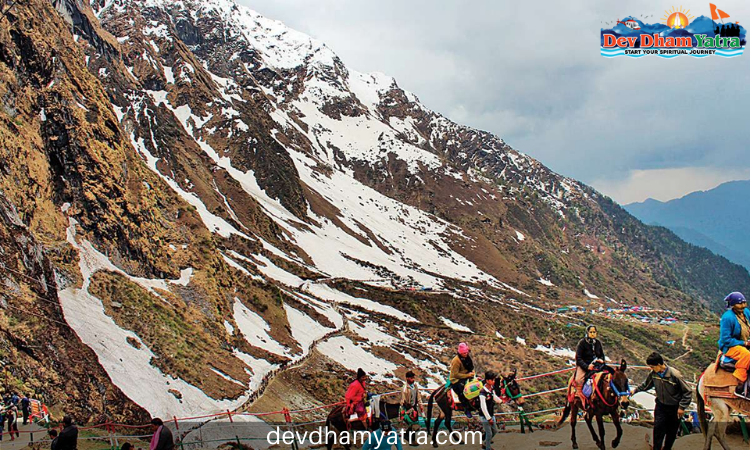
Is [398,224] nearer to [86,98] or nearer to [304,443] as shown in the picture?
[86,98]

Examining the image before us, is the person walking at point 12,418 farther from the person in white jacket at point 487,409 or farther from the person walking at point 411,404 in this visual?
the person in white jacket at point 487,409

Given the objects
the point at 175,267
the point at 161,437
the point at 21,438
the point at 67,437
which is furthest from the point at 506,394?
the point at 175,267

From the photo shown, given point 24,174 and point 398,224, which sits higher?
point 398,224

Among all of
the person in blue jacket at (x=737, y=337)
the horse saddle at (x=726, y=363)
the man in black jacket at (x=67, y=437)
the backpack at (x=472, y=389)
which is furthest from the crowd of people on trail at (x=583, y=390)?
the man in black jacket at (x=67, y=437)

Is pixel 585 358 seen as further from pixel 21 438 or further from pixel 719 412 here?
pixel 21 438

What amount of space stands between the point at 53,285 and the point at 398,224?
446 ft

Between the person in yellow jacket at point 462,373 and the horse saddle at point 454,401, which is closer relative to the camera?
the person in yellow jacket at point 462,373

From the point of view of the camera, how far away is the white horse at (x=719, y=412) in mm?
9273

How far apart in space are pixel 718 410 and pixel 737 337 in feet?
5.17

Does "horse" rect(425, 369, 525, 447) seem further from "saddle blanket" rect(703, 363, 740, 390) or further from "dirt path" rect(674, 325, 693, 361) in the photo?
"dirt path" rect(674, 325, 693, 361)

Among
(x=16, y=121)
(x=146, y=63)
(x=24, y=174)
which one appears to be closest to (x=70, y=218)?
(x=24, y=174)

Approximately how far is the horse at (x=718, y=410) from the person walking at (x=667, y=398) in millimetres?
307

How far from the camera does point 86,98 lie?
3694 centimetres

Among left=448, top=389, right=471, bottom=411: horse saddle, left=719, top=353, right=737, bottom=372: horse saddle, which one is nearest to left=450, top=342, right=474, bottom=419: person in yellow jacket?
left=448, top=389, right=471, bottom=411: horse saddle
